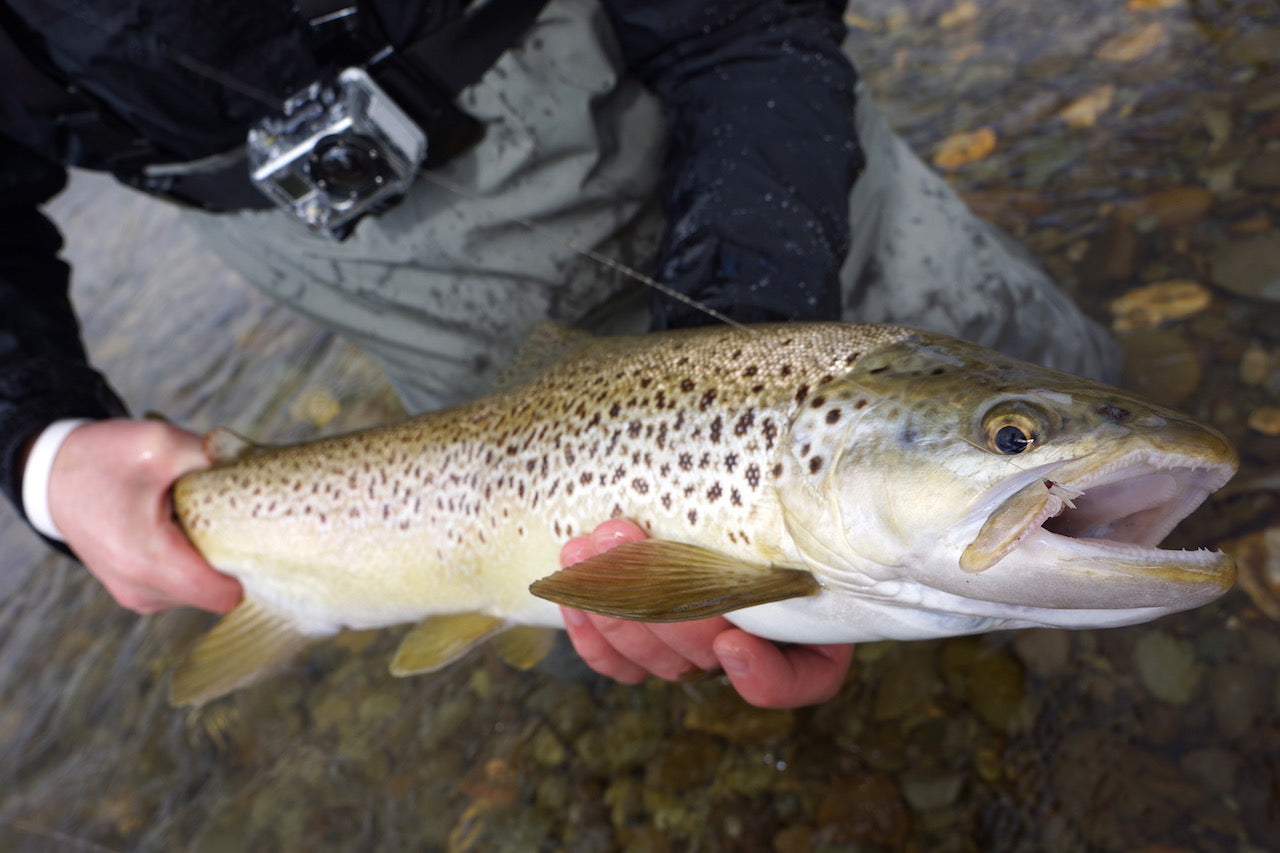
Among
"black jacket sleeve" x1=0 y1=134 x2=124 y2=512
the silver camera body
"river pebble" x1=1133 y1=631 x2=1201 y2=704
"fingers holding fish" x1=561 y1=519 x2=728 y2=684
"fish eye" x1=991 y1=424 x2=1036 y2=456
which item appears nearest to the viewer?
"fish eye" x1=991 y1=424 x2=1036 y2=456

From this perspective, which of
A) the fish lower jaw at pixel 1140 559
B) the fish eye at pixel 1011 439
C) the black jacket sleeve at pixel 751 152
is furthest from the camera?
the black jacket sleeve at pixel 751 152

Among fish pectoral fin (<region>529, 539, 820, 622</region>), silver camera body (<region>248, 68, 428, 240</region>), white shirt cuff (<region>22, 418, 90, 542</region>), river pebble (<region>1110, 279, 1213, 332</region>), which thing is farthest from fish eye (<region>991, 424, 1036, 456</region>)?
white shirt cuff (<region>22, 418, 90, 542</region>)

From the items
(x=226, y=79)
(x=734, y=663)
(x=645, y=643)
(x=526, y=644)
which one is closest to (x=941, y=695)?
(x=734, y=663)

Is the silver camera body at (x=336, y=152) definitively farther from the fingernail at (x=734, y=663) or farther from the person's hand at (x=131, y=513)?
the fingernail at (x=734, y=663)

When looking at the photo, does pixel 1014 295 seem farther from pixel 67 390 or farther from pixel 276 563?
pixel 67 390

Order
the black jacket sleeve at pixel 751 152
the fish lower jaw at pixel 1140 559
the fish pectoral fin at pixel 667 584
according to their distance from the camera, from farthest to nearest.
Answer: the black jacket sleeve at pixel 751 152, the fish pectoral fin at pixel 667 584, the fish lower jaw at pixel 1140 559

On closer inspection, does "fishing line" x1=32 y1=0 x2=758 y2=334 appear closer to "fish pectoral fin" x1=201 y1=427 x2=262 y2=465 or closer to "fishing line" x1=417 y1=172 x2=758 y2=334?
"fishing line" x1=417 y1=172 x2=758 y2=334

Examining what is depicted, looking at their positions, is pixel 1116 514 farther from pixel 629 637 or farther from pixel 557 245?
pixel 557 245

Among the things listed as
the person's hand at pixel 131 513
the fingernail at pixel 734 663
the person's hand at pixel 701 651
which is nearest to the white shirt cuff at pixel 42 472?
the person's hand at pixel 131 513
